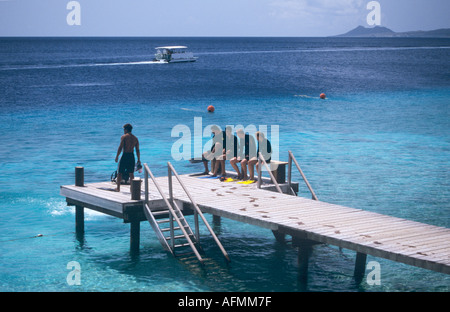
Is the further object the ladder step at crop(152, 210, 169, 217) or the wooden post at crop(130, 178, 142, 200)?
the ladder step at crop(152, 210, 169, 217)

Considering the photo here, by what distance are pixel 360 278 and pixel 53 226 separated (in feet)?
30.7

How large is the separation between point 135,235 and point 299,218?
4.29m

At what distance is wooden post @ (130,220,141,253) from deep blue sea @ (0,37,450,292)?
1.02 ft

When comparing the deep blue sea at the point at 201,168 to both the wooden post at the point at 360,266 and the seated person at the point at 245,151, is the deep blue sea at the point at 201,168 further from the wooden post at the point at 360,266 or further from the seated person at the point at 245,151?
the seated person at the point at 245,151

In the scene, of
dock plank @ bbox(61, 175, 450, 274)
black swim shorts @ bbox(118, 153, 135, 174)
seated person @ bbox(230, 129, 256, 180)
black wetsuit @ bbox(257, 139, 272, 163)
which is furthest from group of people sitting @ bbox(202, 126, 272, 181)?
black swim shorts @ bbox(118, 153, 135, 174)

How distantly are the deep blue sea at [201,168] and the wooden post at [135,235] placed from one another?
12.2 inches

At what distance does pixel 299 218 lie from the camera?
42.7ft

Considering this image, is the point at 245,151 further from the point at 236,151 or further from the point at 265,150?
the point at 265,150

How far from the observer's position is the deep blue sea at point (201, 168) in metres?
14.2

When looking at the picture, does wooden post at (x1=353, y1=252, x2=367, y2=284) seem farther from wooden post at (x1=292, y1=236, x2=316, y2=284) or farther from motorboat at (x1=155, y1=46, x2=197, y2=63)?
motorboat at (x1=155, y1=46, x2=197, y2=63)

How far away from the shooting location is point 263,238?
16.9 m

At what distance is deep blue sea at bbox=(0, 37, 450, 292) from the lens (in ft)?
46.6

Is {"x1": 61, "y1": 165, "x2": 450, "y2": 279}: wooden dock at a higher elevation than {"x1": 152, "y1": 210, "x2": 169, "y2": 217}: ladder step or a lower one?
higher
